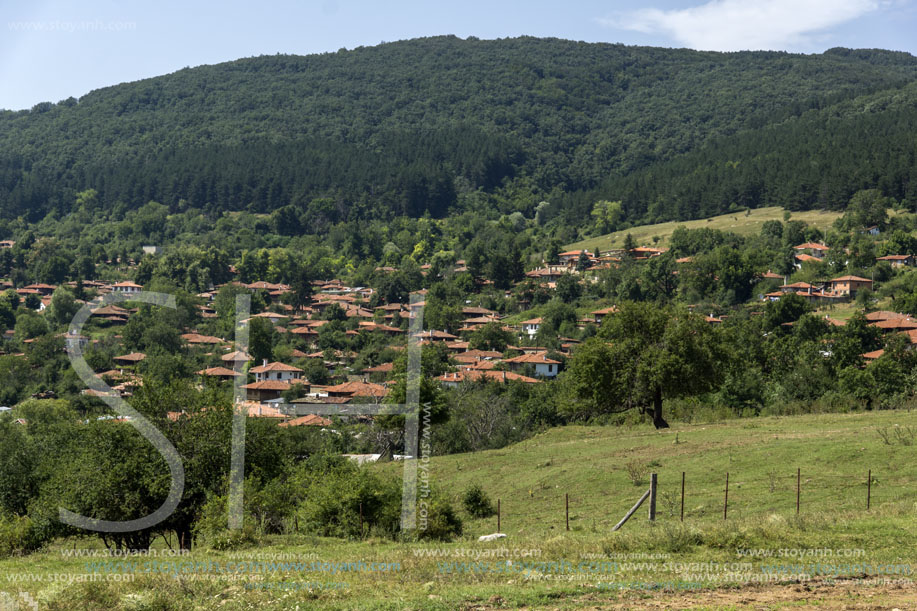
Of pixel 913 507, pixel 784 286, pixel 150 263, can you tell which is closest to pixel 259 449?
pixel 913 507

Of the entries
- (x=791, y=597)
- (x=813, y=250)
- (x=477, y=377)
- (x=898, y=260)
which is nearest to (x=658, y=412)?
(x=791, y=597)

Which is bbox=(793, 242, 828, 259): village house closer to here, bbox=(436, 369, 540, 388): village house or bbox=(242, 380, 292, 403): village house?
bbox=(436, 369, 540, 388): village house

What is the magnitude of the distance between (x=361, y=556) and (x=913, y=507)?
36.2 feet

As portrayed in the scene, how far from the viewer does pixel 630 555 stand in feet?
49.1

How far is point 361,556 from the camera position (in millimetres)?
16406

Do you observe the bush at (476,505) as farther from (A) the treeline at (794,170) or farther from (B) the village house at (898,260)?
(A) the treeline at (794,170)

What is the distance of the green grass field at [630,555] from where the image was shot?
40.8 feet

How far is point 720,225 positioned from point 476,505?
353 feet

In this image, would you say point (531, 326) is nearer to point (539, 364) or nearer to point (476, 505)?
point (539, 364)

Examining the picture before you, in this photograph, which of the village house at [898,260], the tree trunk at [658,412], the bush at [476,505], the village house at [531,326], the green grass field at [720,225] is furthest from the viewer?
the green grass field at [720,225]

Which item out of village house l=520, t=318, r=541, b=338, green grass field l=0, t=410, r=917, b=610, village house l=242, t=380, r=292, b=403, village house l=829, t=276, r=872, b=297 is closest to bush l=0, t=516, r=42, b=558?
green grass field l=0, t=410, r=917, b=610

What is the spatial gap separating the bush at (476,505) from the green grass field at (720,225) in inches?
3841

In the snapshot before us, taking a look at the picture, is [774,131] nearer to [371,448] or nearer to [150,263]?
[150,263]

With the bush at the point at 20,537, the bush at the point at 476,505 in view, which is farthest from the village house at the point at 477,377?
the bush at the point at 20,537
